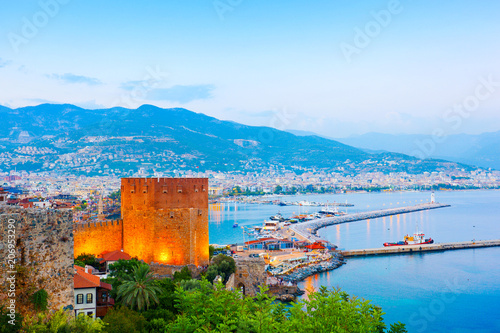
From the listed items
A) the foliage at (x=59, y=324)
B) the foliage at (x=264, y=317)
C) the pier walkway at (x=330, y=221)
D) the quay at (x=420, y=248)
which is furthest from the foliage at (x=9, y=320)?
the pier walkway at (x=330, y=221)

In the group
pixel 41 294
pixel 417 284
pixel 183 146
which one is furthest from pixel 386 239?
pixel 183 146

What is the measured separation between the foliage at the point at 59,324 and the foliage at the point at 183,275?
6.51 meters

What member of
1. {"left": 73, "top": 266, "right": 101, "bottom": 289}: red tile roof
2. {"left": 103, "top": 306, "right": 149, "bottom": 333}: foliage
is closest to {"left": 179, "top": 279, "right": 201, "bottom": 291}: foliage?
{"left": 73, "top": 266, "right": 101, "bottom": 289}: red tile roof

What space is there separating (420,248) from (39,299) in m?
35.5

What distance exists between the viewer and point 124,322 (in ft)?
21.5

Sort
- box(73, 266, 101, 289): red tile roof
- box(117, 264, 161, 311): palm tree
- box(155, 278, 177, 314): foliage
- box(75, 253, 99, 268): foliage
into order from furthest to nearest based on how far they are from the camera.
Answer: box(75, 253, 99, 268): foliage < box(155, 278, 177, 314): foliage < box(117, 264, 161, 311): palm tree < box(73, 266, 101, 289): red tile roof

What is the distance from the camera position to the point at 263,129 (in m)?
158

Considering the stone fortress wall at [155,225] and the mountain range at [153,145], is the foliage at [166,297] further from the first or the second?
the mountain range at [153,145]

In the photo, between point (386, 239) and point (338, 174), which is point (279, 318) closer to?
point (386, 239)

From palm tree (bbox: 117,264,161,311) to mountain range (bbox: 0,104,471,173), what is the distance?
7042 centimetres

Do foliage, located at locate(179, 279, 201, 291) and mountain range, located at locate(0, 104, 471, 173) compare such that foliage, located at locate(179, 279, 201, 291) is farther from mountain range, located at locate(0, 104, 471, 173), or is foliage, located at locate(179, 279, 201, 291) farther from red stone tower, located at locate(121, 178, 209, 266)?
mountain range, located at locate(0, 104, 471, 173)

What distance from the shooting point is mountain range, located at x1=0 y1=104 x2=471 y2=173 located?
80188mm

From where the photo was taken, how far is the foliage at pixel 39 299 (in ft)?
15.0

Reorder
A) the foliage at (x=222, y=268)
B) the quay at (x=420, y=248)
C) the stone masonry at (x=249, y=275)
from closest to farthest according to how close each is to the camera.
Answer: the foliage at (x=222, y=268), the stone masonry at (x=249, y=275), the quay at (x=420, y=248)
